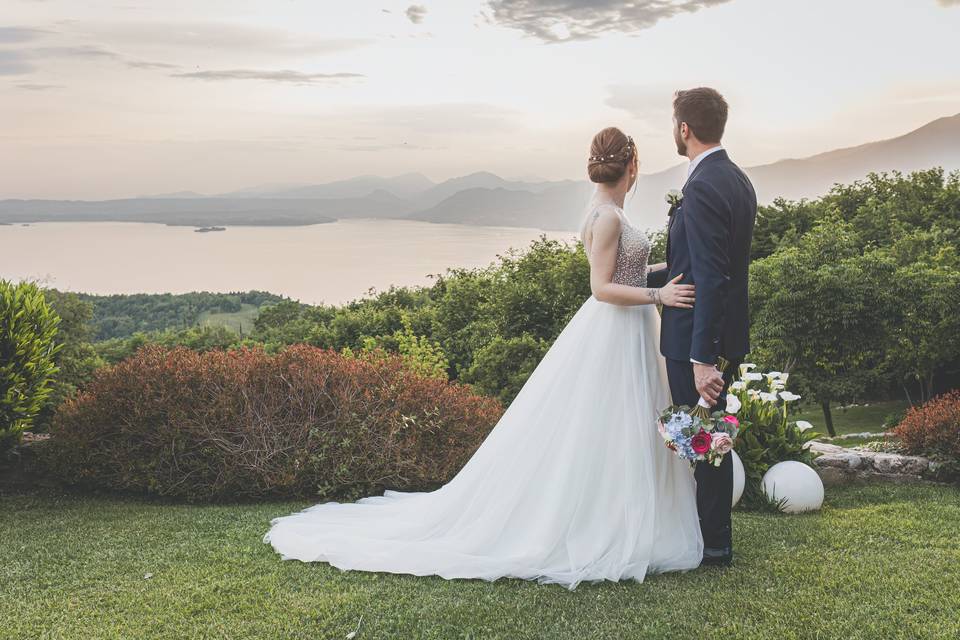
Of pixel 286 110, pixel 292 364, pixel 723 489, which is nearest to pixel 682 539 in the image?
pixel 723 489

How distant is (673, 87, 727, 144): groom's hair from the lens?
4.30 meters

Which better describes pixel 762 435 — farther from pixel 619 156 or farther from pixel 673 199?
pixel 619 156

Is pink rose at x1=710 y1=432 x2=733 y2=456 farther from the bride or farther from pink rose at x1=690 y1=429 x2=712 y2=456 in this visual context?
the bride

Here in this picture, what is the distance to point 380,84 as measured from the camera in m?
20.0

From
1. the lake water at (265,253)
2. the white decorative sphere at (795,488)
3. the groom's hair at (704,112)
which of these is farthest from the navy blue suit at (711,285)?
the lake water at (265,253)

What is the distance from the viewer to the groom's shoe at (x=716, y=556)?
14.8 ft

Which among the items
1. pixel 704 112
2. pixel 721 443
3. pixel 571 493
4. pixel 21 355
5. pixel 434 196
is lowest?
pixel 571 493

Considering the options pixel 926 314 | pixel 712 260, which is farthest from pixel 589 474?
pixel 926 314

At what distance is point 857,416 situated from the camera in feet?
71.9

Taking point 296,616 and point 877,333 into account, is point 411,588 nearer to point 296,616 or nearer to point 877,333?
point 296,616

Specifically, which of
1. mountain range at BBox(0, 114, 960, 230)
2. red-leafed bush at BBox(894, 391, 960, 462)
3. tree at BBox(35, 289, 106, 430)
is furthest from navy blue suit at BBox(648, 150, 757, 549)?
mountain range at BBox(0, 114, 960, 230)

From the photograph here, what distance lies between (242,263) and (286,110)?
709 cm

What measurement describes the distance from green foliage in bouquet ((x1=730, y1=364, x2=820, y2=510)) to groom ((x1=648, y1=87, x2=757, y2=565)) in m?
1.95

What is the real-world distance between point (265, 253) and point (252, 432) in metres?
22.4
